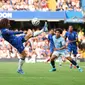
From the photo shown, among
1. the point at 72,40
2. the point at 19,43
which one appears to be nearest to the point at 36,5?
the point at 72,40

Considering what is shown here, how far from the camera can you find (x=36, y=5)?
123 ft

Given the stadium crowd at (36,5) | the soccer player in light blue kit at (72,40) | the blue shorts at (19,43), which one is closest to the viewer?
the blue shorts at (19,43)

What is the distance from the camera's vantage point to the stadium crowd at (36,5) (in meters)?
37.0

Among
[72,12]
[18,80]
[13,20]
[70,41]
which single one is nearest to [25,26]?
[13,20]

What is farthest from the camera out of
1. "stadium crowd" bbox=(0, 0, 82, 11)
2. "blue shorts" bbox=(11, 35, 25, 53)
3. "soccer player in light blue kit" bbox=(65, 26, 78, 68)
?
"stadium crowd" bbox=(0, 0, 82, 11)

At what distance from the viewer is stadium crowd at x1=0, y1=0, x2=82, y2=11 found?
36966mm

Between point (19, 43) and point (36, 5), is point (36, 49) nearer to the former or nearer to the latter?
Result: point (36, 5)

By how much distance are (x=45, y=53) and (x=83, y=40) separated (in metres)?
3.33

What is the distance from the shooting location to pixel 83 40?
34812 millimetres

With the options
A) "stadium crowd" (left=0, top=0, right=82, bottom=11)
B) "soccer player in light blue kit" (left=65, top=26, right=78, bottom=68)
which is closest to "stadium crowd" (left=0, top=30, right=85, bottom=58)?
"stadium crowd" (left=0, top=0, right=82, bottom=11)

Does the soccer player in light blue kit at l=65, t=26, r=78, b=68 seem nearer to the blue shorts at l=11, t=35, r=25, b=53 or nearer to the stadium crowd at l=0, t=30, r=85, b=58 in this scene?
the blue shorts at l=11, t=35, r=25, b=53

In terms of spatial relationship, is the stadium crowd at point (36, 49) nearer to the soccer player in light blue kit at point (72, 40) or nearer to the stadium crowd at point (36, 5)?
the stadium crowd at point (36, 5)

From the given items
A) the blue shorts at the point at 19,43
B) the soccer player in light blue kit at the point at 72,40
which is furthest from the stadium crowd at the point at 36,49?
the blue shorts at the point at 19,43

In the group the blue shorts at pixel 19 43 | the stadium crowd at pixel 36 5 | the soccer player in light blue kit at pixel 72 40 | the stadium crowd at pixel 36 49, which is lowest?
the stadium crowd at pixel 36 49
